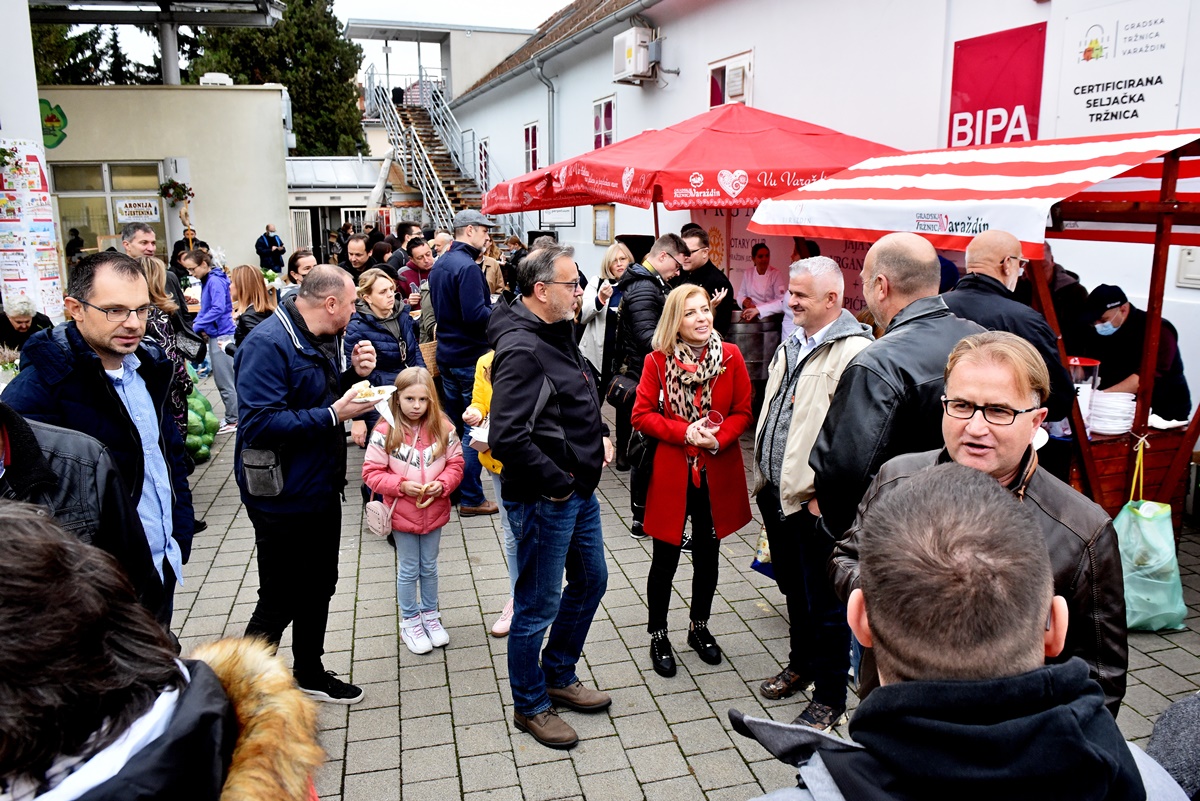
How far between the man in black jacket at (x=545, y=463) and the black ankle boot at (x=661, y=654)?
65 cm

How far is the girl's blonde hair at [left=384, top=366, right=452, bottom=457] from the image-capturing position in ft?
14.7

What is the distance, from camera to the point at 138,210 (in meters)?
19.4

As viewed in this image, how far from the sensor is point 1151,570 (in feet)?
14.8

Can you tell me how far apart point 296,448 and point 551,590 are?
4.15 ft

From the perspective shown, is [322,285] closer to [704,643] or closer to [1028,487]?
[704,643]

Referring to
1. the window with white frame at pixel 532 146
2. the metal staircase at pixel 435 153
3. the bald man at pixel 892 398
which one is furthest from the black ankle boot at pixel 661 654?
the metal staircase at pixel 435 153

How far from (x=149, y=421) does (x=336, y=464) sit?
81 cm

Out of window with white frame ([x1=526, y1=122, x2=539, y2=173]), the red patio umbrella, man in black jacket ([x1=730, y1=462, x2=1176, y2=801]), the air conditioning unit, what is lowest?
man in black jacket ([x1=730, y1=462, x2=1176, y2=801])

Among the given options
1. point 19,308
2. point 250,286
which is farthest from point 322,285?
point 19,308

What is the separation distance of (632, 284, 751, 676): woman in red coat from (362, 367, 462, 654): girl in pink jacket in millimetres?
1109

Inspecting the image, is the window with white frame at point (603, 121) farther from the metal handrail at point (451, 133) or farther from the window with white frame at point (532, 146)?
the metal handrail at point (451, 133)

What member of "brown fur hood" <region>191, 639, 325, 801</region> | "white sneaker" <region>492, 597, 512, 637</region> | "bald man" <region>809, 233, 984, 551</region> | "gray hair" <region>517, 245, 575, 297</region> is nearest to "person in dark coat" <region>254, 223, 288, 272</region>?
"white sneaker" <region>492, 597, 512, 637</region>

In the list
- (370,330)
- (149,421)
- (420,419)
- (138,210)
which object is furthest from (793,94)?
A: (138,210)

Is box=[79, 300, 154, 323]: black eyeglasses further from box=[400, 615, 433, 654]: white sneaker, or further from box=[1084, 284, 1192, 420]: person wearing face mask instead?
box=[1084, 284, 1192, 420]: person wearing face mask
